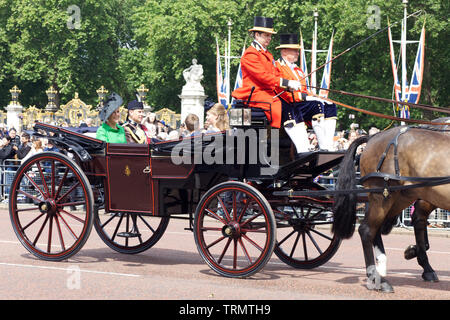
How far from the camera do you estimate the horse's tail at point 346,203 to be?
7.48 m

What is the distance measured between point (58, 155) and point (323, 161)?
2873 mm

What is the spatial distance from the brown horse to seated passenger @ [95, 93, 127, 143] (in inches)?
116

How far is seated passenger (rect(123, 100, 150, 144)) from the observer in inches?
373

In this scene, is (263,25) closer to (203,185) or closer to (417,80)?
(203,185)

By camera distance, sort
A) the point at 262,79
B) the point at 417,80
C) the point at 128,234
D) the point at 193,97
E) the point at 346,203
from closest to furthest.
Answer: the point at 346,203, the point at 262,79, the point at 128,234, the point at 417,80, the point at 193,97

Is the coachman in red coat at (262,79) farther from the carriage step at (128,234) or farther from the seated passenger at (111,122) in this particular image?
the carriage step at (128,234)

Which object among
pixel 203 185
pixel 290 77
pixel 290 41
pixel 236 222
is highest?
pixel 290 41

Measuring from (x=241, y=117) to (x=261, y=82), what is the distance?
0.50 m

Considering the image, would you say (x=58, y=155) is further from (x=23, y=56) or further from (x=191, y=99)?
(x=23, y=56)

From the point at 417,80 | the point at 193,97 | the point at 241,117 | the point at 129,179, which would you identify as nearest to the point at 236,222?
the point at 241,117

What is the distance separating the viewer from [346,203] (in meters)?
7.53

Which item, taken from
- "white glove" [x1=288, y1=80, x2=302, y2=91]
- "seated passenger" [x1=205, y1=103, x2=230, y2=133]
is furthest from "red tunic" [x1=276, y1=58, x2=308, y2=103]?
"seated passenger" [x1=205, y1=103, x2=230, y2=133]

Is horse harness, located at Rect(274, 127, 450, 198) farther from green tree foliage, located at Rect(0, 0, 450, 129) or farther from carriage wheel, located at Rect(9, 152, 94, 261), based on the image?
green tree foliage, located at Rect(0, 0, 450, 129)

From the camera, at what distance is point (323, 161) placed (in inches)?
314
